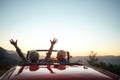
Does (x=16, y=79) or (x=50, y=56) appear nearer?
(x=16, y=79)

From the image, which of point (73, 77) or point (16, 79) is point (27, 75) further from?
point (73, 77)

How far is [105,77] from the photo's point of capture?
3496 millimetres

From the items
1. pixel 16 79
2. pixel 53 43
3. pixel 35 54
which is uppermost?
pixel 53 43

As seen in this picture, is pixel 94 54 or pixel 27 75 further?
pixel 94 54

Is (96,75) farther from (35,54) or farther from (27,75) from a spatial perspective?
(35,54)

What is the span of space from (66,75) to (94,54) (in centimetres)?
3608

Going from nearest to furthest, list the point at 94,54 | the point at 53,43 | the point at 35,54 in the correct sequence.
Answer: the point at 35,54 → the point at 53,43 → the point at 94,54

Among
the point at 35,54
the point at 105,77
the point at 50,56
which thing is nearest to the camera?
the point at 105,77

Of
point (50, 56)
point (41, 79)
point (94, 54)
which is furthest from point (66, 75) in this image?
point (94, 54)

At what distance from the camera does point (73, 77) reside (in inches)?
129

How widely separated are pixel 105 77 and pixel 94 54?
118ft

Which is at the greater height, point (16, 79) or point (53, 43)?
point (53, 43)

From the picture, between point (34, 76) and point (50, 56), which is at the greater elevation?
point (50, 56)

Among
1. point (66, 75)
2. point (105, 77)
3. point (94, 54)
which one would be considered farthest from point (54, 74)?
point (94, 54)
